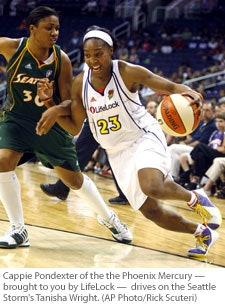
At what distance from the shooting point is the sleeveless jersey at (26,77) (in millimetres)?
5293

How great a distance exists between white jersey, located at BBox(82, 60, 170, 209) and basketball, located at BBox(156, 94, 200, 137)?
172 millimetres

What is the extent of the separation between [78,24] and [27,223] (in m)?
19.3

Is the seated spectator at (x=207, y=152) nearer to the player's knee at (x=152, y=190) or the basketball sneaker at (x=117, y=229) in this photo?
the basketball sneaker at (x=117, y=229)

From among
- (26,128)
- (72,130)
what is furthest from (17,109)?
(72,130)

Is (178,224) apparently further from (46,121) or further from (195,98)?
(46,121)

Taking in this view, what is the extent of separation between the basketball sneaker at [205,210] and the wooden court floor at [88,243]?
11.4 inches

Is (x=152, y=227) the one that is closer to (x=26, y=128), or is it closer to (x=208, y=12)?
(x=26, y=128)

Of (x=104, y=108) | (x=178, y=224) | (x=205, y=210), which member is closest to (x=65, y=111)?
(x=104, y=108)

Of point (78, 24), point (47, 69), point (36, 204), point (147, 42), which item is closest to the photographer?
point (47, 69)

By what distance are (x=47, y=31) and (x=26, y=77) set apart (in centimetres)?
43

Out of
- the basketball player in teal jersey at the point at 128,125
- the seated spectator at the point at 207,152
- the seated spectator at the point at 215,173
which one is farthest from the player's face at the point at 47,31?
the seated spectator at the point at 207,152

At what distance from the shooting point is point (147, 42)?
22.0m

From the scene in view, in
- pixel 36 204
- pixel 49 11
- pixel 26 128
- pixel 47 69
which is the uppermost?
pixel 49 11

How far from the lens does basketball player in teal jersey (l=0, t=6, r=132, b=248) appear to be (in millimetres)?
5230
